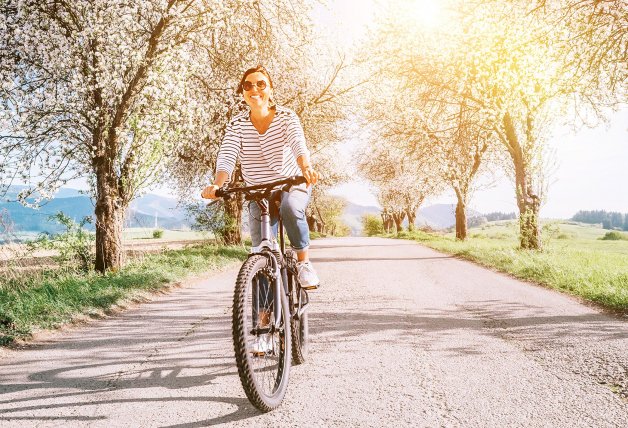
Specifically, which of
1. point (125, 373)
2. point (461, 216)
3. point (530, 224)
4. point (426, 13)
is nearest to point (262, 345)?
point (125, 373)

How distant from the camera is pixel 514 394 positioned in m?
3.67

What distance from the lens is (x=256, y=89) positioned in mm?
4023

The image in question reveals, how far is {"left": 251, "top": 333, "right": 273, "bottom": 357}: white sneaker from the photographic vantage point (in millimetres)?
3316

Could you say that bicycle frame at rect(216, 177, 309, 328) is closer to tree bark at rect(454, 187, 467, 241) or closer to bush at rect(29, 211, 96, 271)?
bush at rect(29, 211, 96, 271)

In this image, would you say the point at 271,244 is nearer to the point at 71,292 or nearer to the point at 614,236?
the point at 71,292

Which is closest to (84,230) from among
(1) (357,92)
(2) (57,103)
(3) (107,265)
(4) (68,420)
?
(3) (107,265)

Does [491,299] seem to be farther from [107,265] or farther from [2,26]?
[2,26]

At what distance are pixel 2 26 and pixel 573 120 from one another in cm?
1688

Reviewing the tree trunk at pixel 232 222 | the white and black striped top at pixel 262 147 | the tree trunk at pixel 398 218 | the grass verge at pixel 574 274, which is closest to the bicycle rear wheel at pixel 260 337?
the white and black striped top at pixel 262 147

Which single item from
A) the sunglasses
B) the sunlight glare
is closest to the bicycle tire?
the sunglasses

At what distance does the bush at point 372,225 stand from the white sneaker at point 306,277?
2963 inches

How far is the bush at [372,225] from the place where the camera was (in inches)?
3172

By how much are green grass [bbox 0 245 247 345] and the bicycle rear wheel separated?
3332 mm

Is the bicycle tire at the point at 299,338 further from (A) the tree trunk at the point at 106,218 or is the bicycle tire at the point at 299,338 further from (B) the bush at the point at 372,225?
(B) the bush at the point at 372,225
